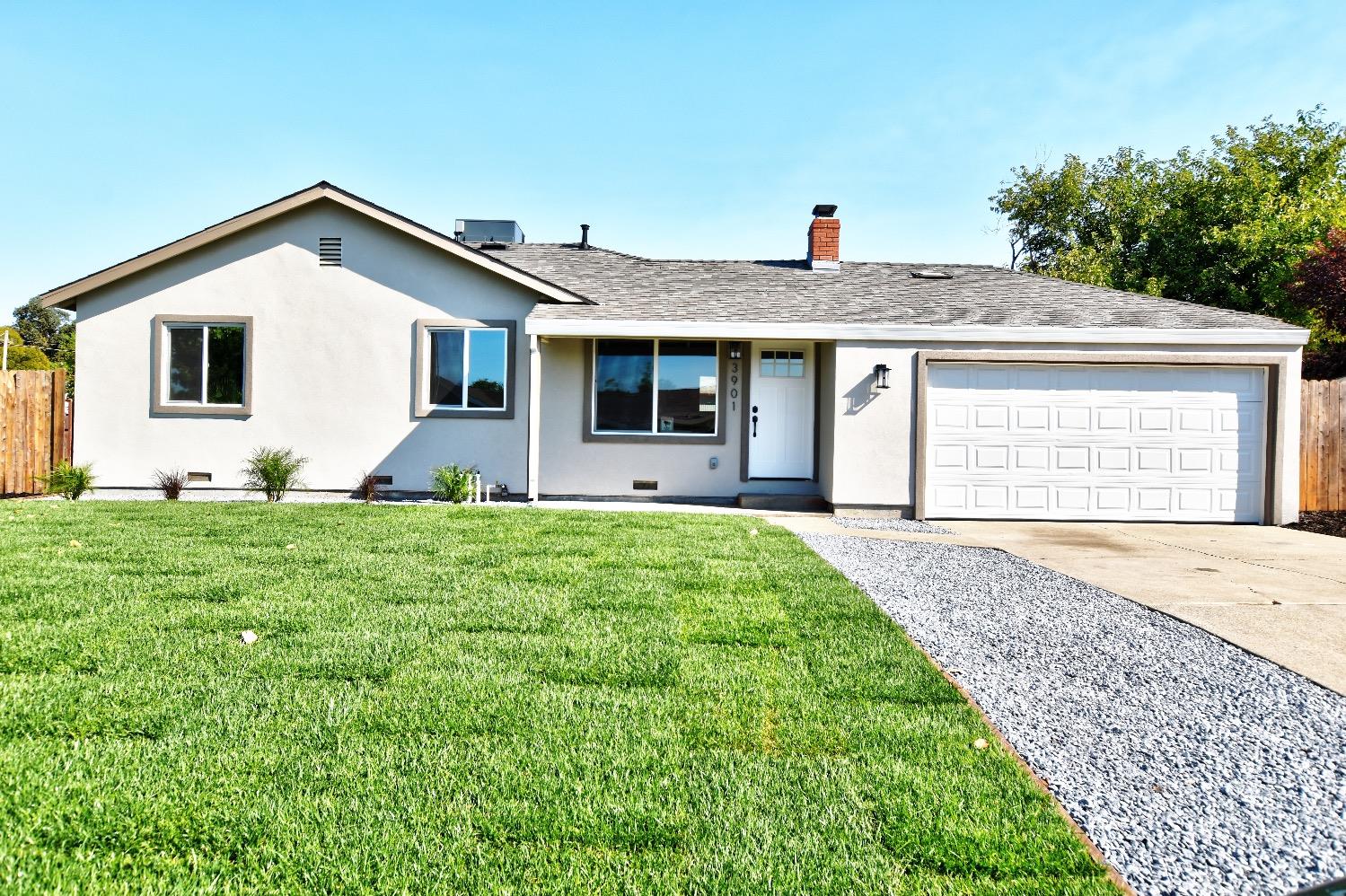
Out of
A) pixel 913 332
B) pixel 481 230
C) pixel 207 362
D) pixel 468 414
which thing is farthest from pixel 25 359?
pixel 913 332

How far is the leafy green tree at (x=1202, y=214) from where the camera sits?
2164 centimetres

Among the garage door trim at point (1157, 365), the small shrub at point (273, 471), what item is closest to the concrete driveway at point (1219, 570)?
the garage door trim at point (1157, 365)

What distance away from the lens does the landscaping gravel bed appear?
943cm

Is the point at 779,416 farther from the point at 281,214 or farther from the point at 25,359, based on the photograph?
the point at 25,359

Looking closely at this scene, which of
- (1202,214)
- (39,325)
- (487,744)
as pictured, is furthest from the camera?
(39,325)

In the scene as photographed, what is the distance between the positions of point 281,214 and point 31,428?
5074 millimetres

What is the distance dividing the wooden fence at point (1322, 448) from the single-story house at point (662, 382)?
108cm

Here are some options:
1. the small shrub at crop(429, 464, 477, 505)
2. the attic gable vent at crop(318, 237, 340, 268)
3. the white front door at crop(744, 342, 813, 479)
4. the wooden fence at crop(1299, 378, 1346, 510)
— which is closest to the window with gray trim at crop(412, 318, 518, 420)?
the small shrub at crop(429, 464, 477, 505)

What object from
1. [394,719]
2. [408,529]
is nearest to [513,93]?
[408,529]

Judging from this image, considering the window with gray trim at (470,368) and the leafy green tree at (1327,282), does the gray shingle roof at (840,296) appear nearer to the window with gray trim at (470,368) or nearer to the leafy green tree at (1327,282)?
the window with gray trim at (470,368)

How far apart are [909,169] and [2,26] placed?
68.0 feet

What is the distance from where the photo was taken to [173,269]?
11.4m

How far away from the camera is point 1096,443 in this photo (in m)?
10.5

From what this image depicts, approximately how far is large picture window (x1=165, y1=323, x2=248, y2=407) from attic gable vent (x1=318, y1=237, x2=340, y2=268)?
65.0 inches
